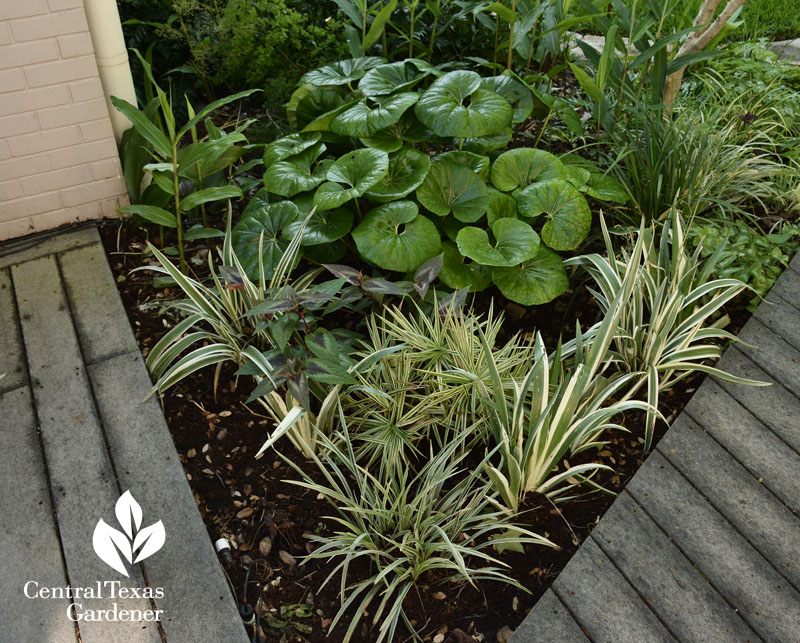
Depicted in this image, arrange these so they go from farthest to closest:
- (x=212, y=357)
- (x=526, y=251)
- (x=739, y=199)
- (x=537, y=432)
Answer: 1. (x=739, y=199)
2. (x=526, y=251)
3. (x=212, y=357)
4. (x=537, y=432)

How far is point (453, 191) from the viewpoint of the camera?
2314 mm

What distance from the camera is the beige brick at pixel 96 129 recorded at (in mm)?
2404

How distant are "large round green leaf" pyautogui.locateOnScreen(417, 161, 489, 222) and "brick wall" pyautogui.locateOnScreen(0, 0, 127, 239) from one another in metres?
1.18

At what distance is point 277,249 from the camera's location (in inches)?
88.8

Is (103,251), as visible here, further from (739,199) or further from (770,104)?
(770,104)

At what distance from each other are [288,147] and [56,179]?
2.80ft

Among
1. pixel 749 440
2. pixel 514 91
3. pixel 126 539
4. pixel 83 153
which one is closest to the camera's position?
pixel 126 539

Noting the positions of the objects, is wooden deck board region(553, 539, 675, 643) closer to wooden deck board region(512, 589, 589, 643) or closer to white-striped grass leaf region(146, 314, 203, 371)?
wooden deck board region(512, 589, 589, 643)

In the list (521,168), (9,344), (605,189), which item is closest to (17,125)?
(9,344)

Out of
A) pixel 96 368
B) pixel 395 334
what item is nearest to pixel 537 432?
pixel 395 334

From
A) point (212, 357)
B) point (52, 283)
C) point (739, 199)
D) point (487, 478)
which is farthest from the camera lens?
point (739, 199)

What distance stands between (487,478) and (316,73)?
1697mm

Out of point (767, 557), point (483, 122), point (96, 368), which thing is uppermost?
point (483, 122)

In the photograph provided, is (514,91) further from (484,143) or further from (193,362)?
(193,362)
